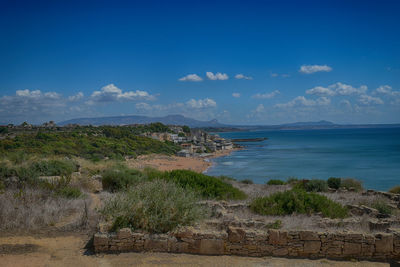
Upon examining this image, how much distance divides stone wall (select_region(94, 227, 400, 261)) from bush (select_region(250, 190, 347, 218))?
287cm

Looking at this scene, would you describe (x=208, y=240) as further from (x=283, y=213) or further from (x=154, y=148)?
(x=154, y=148)

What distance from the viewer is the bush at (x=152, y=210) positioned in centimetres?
666

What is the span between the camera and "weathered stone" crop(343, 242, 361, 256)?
6.32 metres

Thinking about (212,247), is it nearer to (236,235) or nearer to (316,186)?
(236,235)

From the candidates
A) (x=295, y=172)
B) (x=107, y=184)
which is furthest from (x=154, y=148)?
(x=107, y=184)

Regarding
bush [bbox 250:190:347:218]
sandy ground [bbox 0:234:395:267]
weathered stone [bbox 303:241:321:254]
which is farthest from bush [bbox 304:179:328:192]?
weathered stone [bbox 303:241:321:254]

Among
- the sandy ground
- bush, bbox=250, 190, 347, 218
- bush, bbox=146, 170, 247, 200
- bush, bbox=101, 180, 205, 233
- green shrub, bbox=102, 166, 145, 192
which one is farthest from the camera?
green shrub, bbox=102, 166, 145, 192

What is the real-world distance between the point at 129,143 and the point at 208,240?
159 feet

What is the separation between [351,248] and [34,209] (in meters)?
8.09

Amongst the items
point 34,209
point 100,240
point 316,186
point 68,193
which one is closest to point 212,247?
point 100,240

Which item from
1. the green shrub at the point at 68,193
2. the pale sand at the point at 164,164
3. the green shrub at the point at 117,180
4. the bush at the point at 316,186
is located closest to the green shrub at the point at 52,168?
the green shrub at the point at 117,180

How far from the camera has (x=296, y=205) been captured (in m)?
9.41

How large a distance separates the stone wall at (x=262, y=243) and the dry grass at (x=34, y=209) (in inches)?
83.9

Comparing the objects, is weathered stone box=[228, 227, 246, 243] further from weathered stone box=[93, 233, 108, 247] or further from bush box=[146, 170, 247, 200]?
bush box=[146, 170, 247, 200]
